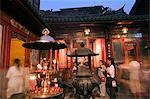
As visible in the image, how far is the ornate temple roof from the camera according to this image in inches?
473

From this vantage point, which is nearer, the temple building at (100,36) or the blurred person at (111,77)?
the blurred person at (111,77)

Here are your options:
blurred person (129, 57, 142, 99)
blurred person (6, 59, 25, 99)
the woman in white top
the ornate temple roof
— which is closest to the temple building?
the ornate temple roof

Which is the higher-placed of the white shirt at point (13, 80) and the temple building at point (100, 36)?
the temple building at point (100, 36)

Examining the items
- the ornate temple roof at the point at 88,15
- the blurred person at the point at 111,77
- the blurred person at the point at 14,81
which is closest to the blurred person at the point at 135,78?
the blurred person at the point at 111,77

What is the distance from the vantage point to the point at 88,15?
16875 mm

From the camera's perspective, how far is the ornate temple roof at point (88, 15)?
39.4ft

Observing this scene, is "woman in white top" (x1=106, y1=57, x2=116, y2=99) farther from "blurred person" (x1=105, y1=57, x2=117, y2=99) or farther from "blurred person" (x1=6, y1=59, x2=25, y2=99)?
"blurred person" (x1=6, y1=59, x2=25, y2=99)

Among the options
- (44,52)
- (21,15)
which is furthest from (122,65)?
(21,15)

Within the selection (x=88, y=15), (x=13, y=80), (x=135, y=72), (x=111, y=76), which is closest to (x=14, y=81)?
(x=13, y=80)

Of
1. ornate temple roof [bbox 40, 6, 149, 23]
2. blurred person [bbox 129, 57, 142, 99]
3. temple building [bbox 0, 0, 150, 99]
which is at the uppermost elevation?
ornate temple roof [bbox 40, 6, 149, 23]

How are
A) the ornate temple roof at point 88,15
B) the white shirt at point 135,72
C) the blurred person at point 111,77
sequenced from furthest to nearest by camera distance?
the ornate temple roof at point 88,15, the blurred person at point 111,77, the white shirt at point 135,72

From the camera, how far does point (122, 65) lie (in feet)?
41.0

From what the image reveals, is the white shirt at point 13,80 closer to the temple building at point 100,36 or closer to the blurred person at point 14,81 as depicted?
the blurred person at point 14,81

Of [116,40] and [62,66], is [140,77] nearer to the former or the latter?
[116,40]
